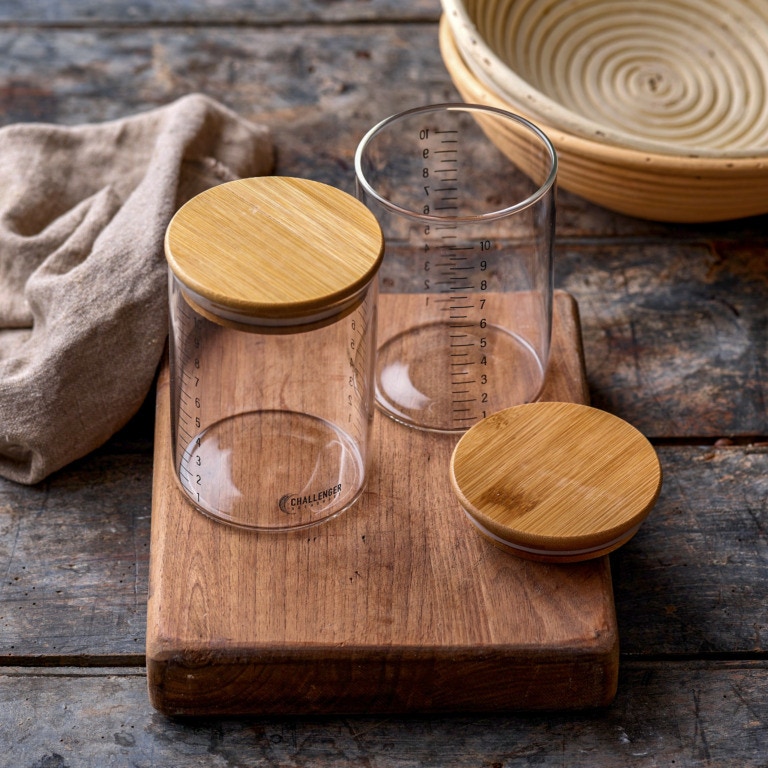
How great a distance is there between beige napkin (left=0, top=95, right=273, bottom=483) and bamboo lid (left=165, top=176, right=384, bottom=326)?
0.63 feet

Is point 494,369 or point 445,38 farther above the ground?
point 445,38

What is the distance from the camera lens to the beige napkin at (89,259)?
0.79 metres

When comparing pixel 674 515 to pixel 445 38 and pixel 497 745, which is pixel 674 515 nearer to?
pixel 497 745

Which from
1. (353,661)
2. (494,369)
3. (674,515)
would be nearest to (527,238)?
(494,369)

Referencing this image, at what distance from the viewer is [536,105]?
859 mm

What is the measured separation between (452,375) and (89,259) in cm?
29

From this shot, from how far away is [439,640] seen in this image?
64 cm

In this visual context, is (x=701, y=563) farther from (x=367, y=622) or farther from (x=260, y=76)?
(x=260, y=76)

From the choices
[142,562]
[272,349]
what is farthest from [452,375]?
[142,562]

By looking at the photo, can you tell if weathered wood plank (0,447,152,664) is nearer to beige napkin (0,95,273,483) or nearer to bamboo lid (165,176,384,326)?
beige napkin (0,95,273,483)

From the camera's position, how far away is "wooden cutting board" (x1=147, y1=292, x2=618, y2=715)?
634 millimetres

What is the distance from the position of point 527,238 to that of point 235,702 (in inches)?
15.0

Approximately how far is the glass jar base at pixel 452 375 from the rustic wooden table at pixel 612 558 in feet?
0.29

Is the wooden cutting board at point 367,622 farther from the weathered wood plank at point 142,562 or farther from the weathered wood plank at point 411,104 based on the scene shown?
the weathered wood plank at point 411,104
